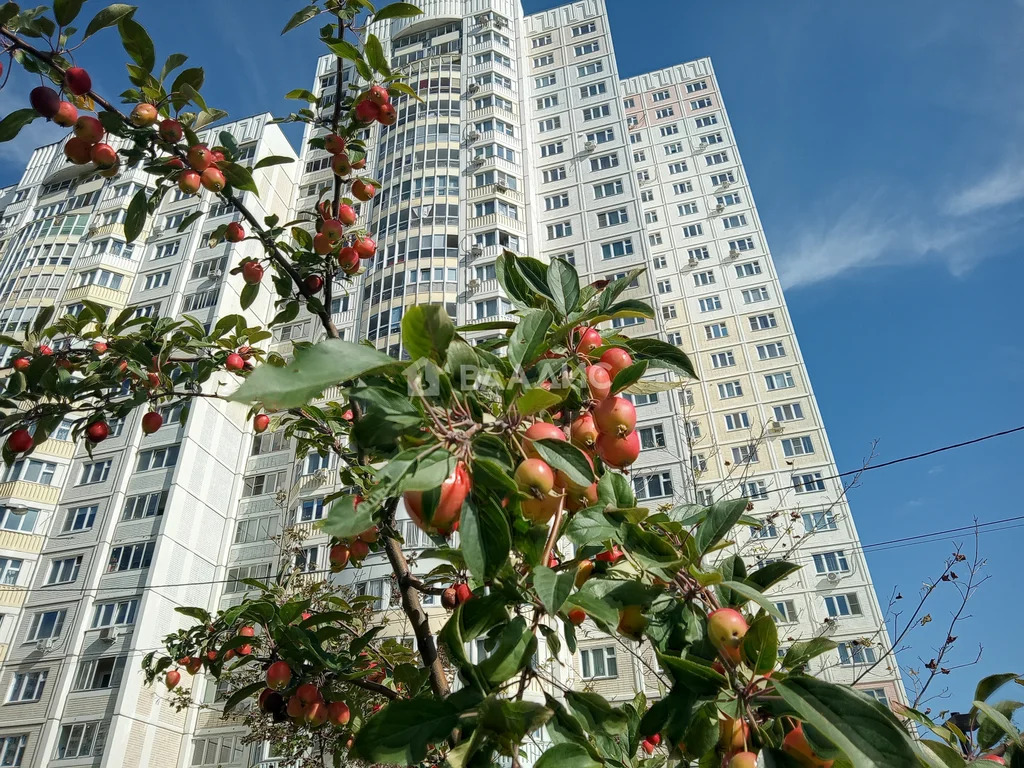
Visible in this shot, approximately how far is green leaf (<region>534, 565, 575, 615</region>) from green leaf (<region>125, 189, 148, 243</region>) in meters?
2.21

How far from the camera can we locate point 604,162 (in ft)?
117

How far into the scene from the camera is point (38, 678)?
74.3ft

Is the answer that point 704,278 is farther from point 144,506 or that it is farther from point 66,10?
point 66,10

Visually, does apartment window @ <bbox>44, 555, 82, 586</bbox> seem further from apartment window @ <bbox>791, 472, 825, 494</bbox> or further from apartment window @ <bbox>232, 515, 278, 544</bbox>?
apartment window @ <bbox>791, 472, 825, 494</bbox>

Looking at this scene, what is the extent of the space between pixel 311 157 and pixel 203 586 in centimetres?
2766

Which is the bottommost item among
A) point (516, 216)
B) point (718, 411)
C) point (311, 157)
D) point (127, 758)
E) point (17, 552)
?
point (127, 758)

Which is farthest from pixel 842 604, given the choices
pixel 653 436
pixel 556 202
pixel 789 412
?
pixel 556 202

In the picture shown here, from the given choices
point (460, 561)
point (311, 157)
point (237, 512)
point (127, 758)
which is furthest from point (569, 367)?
point (311, 157)

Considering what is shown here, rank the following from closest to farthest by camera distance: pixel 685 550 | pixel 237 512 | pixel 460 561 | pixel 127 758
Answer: pixel 685 550 → pixel 460 561 → pixel 127 758 → pixel 237 512

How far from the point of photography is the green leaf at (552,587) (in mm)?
991

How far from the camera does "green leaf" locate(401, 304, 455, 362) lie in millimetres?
1197

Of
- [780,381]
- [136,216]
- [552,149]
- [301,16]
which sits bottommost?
[136,216]

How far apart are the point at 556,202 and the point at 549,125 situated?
21.4ft

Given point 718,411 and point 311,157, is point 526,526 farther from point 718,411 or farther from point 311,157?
point 311,157
